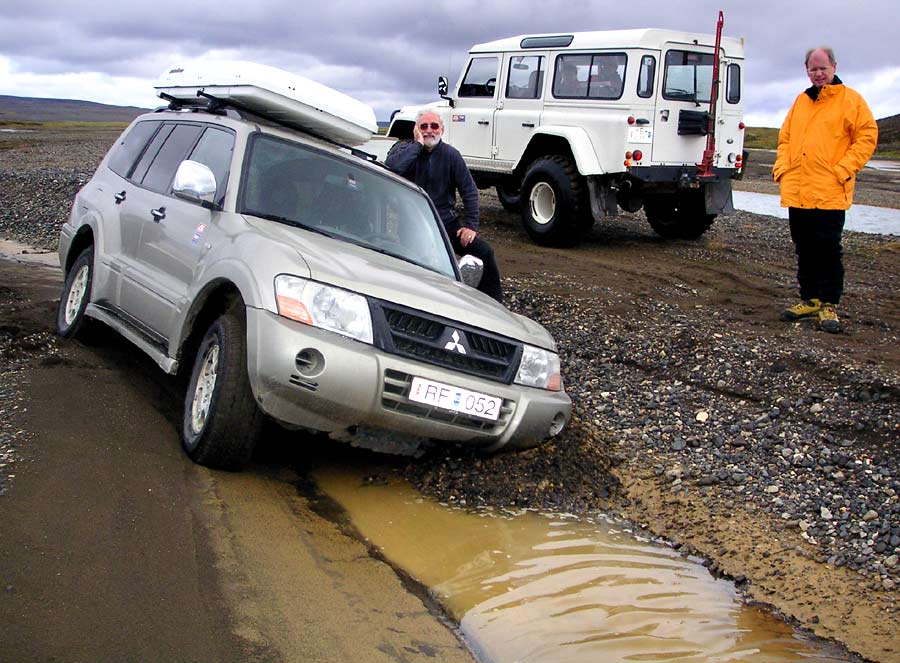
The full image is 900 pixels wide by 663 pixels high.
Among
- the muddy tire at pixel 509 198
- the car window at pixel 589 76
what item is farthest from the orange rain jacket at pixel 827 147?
the muddy tire at pixel 509 198

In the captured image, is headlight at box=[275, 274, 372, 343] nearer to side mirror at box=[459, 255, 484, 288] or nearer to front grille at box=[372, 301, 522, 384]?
front grille at box=[372, 301, 522, 384]

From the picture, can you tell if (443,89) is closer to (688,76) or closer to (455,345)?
(688,76)

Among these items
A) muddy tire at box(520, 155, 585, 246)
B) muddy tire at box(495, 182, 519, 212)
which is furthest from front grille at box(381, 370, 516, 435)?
muddy tire at box(495, 182, 519, 212)

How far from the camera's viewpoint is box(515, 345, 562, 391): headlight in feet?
16.2

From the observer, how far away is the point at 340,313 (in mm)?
4438

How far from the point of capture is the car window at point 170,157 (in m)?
6.16

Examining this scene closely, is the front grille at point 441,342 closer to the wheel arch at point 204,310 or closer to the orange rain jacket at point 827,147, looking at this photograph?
the wheel arch at point 204,310

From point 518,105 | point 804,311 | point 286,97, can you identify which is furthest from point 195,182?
point 518,105

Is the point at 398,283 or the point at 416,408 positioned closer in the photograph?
the point at 416,408

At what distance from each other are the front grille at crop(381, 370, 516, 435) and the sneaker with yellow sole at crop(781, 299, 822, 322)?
436 centimetres

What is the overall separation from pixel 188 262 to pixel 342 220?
878mm

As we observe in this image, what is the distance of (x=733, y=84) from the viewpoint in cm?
1274

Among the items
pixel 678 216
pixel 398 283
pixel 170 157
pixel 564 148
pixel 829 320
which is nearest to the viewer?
pixel 398 283

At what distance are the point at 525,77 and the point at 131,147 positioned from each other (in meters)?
7.26
